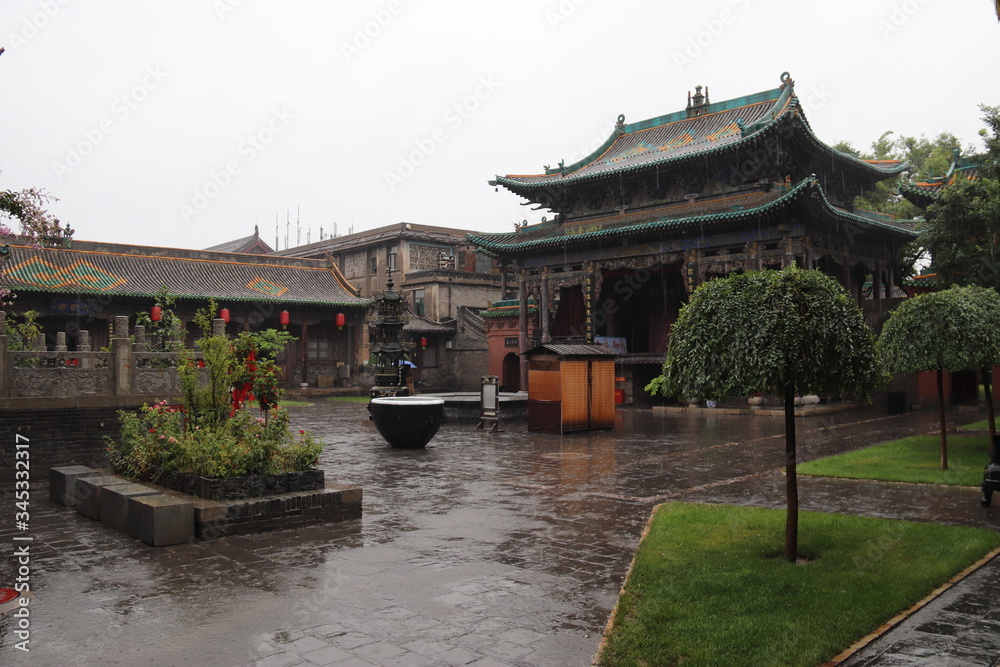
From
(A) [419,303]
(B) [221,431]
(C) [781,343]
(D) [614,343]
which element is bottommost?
(B) [221,431]

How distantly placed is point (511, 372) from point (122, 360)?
893 inches

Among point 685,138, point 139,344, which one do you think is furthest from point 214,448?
point 685,138

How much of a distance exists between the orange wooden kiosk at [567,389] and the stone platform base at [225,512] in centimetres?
938

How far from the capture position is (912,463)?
1103 centimetres

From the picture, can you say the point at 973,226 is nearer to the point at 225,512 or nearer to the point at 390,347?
the point at 225,512

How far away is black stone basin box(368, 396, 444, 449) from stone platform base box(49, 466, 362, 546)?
5.74 meters

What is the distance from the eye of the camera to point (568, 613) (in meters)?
5.05

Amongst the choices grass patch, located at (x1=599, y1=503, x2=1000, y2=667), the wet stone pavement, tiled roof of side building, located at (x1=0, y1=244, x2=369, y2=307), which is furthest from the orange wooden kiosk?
tiled roof of side building, located at (x1=0, y1=244, x2=369, y2=307)

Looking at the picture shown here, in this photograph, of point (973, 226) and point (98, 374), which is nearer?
point (98, 374)

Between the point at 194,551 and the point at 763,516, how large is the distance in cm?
532

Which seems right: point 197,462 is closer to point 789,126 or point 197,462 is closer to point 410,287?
point 789,126

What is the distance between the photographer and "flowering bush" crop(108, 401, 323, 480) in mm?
7652

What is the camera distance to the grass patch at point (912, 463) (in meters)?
9.85

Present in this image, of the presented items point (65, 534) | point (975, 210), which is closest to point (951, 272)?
point (975, 210)
